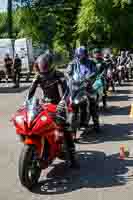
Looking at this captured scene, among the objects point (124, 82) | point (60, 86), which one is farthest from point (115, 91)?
point (60, 86)

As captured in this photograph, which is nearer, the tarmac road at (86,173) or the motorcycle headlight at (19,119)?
the tarmac road at (86,173)

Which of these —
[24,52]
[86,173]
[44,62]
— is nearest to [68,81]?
[44,62]

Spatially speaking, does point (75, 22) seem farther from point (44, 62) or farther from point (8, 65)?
point (44, 62)

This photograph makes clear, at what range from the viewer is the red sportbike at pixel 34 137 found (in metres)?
7.36

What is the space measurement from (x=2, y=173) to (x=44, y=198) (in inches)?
60.0

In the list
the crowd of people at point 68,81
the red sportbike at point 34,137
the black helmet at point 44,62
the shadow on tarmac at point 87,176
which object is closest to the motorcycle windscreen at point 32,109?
Result: the red sportbike at point 34,137

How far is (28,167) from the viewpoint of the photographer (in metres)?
7.36

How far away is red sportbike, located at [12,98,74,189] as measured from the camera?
290 inches

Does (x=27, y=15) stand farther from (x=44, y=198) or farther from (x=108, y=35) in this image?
(x=44, y=198)

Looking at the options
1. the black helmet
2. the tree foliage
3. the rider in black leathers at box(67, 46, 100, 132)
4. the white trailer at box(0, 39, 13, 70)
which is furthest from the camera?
the tree foliage

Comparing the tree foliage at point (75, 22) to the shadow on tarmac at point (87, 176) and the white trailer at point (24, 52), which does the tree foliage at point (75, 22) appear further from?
the shadow on tarmac at point (87, 176)

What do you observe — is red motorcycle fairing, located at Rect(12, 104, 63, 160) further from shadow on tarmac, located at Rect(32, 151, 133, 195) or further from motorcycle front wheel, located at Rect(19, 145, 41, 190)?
shadow on tarmac, located at Rect(32, 151, 133, 195)

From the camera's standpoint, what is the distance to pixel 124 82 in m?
26.5

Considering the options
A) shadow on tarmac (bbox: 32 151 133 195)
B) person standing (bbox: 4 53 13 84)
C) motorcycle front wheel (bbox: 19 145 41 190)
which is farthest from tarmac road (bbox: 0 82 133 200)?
person standing (bbox: 4 53 13 84)
